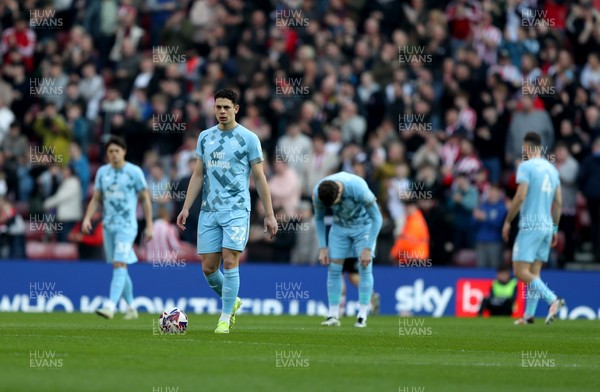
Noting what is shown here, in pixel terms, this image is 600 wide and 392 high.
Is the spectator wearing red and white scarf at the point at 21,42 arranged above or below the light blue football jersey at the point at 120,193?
above

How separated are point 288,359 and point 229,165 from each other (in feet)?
11.6

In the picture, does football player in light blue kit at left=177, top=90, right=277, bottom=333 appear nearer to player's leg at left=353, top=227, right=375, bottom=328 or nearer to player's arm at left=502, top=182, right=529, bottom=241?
player's leg at left=353, top=227, right=375, bottom=328

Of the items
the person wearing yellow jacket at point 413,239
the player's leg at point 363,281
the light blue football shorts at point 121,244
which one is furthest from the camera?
the person wearing yellow jacket at point 413,239

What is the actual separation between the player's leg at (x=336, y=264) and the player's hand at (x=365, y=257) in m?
0.49

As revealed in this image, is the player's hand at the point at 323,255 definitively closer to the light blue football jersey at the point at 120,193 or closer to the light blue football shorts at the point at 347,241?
the light blue football shorts at the point at 347,241

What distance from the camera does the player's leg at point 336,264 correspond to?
765 inches

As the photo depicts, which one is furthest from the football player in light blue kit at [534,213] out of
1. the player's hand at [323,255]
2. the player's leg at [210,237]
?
the player's leg at [210,237]

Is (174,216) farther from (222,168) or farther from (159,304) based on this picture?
(222,168)

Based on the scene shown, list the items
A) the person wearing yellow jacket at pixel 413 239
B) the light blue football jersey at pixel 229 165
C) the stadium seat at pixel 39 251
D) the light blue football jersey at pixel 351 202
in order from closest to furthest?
the light blue football jersey at pixel 229 165, the light blue football jersey at pixel 351 202, the person wearing yellow jacket at pixel 413 239, the stadium seat at pixel 39 251

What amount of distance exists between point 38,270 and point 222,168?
12.4 meters

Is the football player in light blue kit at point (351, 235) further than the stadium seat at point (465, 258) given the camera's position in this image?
No

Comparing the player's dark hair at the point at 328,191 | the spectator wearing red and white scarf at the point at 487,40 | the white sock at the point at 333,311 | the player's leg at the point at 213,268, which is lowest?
the white sock at the point at 333,311

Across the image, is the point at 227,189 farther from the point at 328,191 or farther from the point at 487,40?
the point at 487,40

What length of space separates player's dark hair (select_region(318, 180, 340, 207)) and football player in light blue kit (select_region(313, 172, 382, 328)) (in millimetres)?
449
